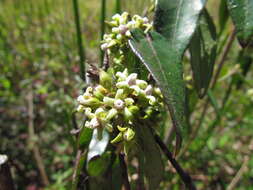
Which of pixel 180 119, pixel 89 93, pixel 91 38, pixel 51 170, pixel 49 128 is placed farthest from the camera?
pixel 91 38

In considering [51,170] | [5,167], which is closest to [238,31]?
[5,167]

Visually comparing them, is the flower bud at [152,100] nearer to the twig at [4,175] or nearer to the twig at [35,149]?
the twig at [4,175]

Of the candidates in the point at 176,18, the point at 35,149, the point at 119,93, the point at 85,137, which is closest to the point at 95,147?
the point at 85,137

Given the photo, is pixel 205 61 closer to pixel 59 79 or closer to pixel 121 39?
pixel 121 39

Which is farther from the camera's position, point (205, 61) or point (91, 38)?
point (91, 38)

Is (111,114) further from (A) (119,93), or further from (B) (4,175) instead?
(B) (4,175)

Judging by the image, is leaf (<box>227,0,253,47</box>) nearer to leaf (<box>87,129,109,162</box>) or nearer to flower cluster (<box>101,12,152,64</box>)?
flower cluster (<box>101,12,152,64</box>)
